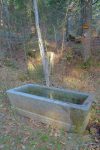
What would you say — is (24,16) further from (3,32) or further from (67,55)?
(67,55)

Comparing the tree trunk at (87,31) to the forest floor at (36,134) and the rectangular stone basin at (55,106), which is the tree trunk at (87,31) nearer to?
the forest floor at (36,134)

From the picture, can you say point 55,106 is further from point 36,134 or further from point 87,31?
point 87,31

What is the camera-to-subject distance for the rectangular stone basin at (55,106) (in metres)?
3.59

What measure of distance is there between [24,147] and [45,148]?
0.35m

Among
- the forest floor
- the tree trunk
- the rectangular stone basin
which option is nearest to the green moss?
the rectangular stone basin

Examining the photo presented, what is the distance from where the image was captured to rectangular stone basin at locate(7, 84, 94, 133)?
141 inches

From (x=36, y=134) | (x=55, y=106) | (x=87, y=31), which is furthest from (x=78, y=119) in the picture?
(x=87, y=31)

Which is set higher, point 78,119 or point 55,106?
point 55,106

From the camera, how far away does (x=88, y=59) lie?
7516mm

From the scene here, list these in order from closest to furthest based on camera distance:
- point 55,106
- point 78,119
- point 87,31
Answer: point 78,119 < point 55,106 < point 87,31

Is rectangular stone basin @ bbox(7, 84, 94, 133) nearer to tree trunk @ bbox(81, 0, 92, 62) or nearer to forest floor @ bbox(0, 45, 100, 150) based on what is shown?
forest floor @ bbox(0, 45, 100, 150)

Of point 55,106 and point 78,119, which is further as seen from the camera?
point 55,106

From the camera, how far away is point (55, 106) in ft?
12.1

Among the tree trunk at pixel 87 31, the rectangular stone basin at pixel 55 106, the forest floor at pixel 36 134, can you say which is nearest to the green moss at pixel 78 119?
the rectangular stone basin at pixel 55 106
